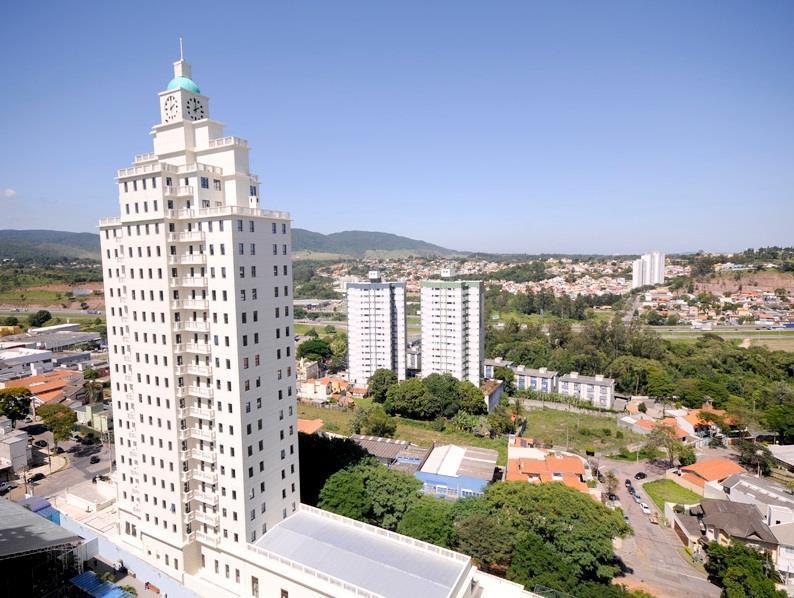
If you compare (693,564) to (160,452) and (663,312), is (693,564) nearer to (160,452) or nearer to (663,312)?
(160,452)

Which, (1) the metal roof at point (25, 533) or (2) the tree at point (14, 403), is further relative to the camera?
(2) the tree at point (14, 403)

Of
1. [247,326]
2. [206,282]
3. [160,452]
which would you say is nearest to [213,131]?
[206,282]

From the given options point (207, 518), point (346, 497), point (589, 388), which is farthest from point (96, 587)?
point (589, 388)

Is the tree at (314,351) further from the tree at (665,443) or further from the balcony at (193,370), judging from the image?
the balcony at (193,370)

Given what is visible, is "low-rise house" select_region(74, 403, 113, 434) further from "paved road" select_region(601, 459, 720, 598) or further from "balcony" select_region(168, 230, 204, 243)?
"paved road" select_region(601, 459, 720, 598)

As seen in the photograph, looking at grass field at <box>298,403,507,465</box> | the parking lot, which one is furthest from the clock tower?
grass field at <box>298,403,507,465</box>

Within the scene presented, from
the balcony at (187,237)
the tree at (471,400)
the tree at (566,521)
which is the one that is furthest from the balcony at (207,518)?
the tree at (471,400)
